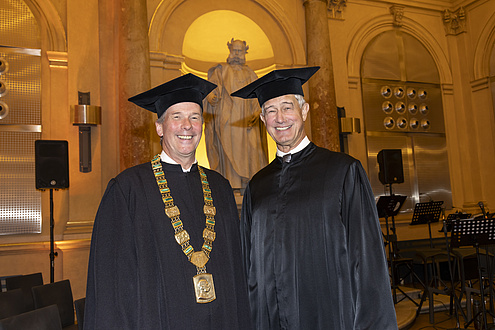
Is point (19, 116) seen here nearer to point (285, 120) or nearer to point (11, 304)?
point (11, 304)

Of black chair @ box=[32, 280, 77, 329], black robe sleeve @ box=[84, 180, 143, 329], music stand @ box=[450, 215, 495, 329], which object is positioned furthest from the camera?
music stand @ box=[450, 215, 495, 329]

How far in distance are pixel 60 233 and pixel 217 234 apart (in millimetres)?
5947

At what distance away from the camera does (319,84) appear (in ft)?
30.5

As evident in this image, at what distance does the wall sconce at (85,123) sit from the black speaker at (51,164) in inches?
42.7

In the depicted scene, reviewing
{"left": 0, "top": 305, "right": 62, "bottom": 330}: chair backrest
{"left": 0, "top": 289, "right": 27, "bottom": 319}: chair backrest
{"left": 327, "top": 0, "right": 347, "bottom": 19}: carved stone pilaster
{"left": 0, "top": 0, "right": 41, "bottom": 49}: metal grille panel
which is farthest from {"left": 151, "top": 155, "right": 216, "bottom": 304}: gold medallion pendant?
{"left": 327, "top": 0, "right": 347, "bottom": 19}: carved stone pilaster

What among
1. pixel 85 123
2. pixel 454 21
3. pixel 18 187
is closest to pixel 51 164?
pixel 85 123

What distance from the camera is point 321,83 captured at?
9.30 meters

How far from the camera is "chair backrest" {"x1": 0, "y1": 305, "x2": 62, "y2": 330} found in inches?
121

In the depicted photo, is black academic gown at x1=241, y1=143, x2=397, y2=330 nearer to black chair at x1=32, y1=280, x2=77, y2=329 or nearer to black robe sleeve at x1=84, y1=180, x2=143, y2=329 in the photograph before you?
black robe sleeve at x1=84, y1=180, x2=143, y2=329

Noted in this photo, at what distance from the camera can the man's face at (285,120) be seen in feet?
8.61

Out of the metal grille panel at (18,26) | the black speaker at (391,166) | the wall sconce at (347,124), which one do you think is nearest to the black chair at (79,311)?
the metal grille panel at (18,26)

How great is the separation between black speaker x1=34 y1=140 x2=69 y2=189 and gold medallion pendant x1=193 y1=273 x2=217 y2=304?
474cm

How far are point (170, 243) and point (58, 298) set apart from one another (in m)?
2.70

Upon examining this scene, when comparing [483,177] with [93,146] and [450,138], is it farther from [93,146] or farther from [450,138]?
[93,146]
